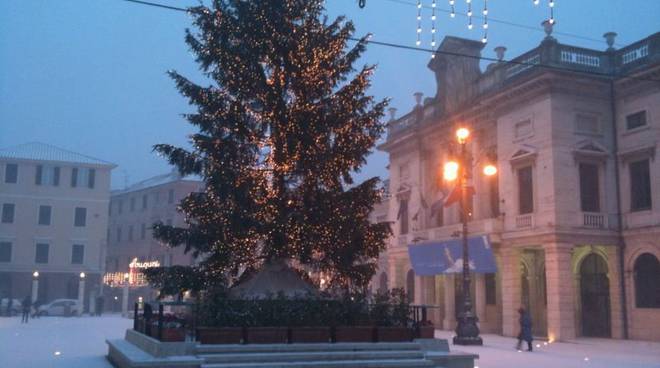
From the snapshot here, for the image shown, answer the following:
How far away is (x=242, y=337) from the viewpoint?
14727 millimetres

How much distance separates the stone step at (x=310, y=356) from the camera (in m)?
14.1

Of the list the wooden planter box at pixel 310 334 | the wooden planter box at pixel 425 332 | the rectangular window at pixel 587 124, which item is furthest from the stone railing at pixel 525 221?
the wooden planter box at pixel 310 334

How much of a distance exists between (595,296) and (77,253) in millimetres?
44844

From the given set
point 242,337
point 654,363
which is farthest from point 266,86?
point 654,363

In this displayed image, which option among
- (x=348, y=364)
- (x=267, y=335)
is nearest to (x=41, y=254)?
(x=267, y=335)

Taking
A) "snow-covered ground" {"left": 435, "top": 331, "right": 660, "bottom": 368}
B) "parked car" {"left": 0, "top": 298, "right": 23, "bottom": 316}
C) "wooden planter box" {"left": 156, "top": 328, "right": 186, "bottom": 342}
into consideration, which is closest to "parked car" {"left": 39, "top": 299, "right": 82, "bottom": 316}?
"parked car" {"left": 0, "top": 298, "right": 23, "bottom": 316}

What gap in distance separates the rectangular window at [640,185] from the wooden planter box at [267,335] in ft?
65.3

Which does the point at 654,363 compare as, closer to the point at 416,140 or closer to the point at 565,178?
the point at 565,178

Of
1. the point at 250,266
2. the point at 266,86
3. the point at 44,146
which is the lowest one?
the point at 250,266

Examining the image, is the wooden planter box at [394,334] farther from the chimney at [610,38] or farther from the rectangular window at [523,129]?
the chimney at [610,38]

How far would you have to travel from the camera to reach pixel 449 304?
124ft

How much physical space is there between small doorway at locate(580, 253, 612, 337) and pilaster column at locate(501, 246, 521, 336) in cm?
285

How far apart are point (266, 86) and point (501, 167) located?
17845 mm

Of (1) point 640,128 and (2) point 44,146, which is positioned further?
(2) point 44,146
